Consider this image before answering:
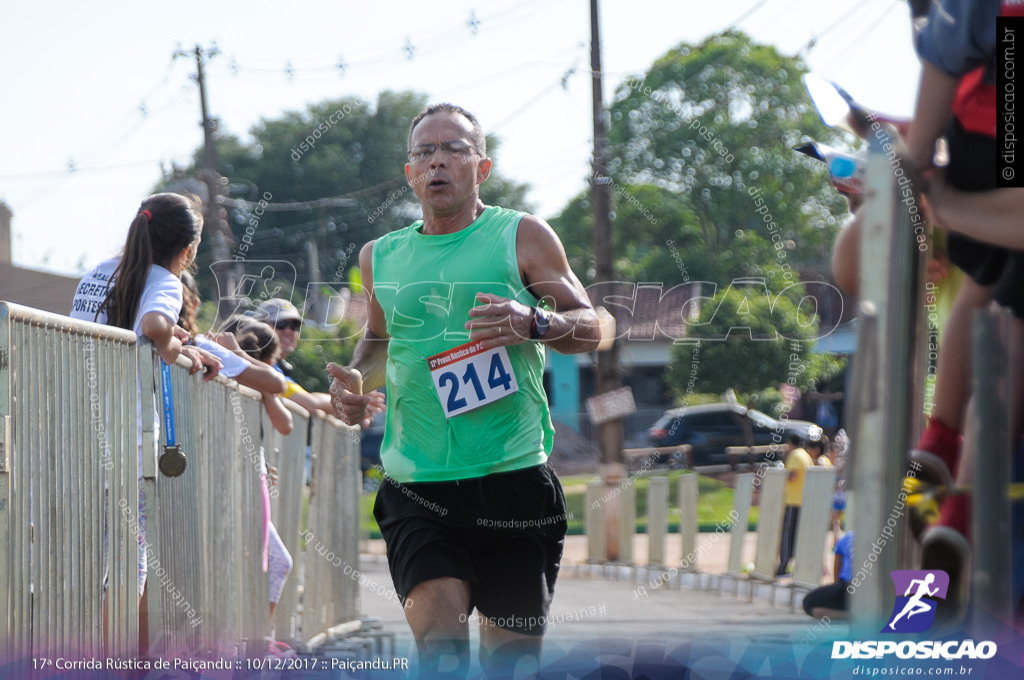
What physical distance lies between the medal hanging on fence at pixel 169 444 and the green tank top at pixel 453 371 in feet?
3.56

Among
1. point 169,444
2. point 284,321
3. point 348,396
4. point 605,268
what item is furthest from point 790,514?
point 348,396

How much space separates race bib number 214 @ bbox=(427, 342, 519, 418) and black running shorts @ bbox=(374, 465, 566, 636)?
0.22 m

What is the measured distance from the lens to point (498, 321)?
10.6 ft

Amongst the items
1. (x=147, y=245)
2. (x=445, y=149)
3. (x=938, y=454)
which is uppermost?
(x=445, y=149)

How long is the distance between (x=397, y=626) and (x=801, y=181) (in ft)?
65.6

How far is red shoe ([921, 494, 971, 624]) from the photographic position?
1.53m

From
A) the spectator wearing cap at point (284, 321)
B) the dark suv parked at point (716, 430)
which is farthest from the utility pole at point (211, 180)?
the spectator wearing cap at point (284, 321)

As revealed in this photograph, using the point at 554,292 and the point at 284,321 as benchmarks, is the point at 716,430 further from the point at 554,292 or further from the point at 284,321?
the point at 554,292

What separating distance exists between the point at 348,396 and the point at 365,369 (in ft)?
1.18

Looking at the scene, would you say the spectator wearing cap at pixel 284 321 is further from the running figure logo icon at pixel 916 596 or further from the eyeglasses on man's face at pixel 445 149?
the running figure logo icon at pixel 916 596

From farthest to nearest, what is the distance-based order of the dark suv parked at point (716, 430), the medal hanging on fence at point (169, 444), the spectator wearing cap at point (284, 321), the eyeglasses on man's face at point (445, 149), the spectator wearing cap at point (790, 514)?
the dark suv parked at point (716, 430)
the spectator wearing cap at point (790, 514)
the spectator wearing cap at point (284, 321)
the medal hanging on fence at point (169, 444)
the eyeglasses on man's face at point (445, 149)

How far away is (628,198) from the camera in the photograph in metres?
31.8

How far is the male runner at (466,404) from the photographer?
138 inches

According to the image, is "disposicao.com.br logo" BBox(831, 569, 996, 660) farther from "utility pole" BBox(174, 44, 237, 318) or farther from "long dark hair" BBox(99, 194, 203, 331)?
"utility pole" BBox(174, 44, 237, 318)
